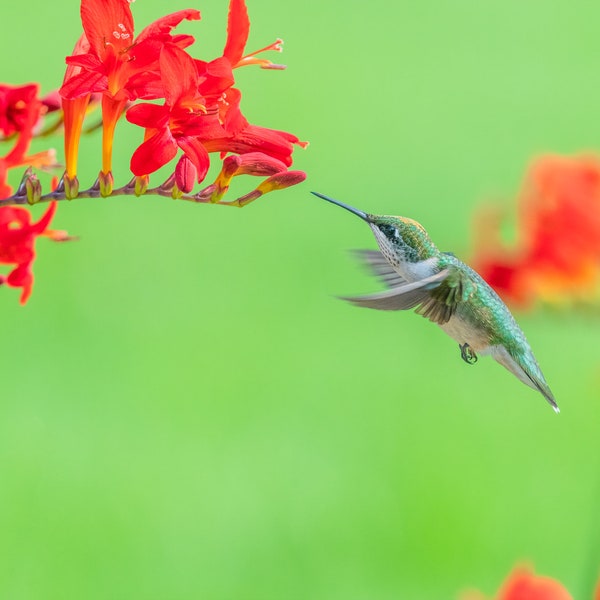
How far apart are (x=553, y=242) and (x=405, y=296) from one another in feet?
→ 2.21

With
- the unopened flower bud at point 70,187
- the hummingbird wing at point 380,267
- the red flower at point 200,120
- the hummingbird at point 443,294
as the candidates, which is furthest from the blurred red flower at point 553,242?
the unopened flower bud at point 70,187

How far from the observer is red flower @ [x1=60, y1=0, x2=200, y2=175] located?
818 millimetres

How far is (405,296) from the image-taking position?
1020mm

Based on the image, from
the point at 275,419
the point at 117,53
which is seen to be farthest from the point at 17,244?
the point at 275,419

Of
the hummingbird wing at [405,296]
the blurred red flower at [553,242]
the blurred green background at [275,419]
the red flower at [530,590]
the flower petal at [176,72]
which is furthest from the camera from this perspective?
the blurred green background at [275,419]

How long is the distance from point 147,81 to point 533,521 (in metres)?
2.78

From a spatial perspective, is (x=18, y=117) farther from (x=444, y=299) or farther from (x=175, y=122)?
(x=444, y=299)

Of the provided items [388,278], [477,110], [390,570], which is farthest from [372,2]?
[388,278]

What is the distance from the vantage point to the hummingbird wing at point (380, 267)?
1.14 metres

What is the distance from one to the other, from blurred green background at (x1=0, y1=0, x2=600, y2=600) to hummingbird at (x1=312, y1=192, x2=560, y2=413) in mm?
1394

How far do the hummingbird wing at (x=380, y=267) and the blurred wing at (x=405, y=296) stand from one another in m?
0.05

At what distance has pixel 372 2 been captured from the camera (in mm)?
6672

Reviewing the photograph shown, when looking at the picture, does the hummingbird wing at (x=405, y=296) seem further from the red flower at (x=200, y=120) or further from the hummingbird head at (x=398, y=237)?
the red flower at (x=200, y=120)

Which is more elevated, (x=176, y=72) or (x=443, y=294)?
(x=176, y=72)
